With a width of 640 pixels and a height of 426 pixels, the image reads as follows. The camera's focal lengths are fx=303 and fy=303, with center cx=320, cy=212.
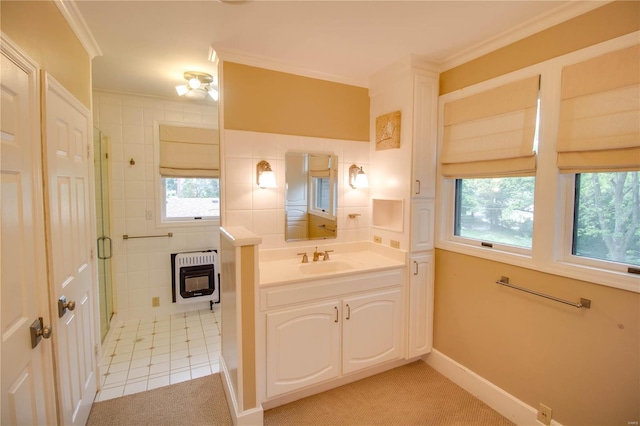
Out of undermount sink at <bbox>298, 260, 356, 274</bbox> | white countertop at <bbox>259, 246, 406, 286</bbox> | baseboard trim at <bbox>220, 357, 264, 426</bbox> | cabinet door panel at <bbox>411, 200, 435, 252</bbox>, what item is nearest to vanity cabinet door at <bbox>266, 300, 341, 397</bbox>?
baseboard trim at <bbox>220, 357, 264, 426</bbox>

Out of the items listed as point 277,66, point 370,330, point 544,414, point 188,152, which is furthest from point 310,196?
point 544,414

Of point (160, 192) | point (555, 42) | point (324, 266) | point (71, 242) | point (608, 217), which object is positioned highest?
point (555, 42)

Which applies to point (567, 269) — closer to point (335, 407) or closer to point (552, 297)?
point (552, 297)

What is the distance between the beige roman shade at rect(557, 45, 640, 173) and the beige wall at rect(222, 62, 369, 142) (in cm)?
150

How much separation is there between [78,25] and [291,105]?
1.40 m

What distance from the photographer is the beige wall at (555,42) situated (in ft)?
4.83

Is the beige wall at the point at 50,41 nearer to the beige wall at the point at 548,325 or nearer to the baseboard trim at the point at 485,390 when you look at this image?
the beige wall at the point at 548,325

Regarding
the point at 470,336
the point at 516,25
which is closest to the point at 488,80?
the point at 516,25

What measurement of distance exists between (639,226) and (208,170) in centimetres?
358

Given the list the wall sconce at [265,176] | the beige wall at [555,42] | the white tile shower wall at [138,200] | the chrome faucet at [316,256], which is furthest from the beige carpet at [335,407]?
the beige wall at [555,42]

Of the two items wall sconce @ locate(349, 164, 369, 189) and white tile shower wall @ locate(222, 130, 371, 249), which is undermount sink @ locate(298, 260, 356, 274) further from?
wall sconce @ locate(349, 164, 369, 189)

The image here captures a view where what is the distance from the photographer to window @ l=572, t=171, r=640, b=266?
1509 mm

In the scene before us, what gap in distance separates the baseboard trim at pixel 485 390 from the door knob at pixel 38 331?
2556mm

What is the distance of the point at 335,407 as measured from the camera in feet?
6.92
